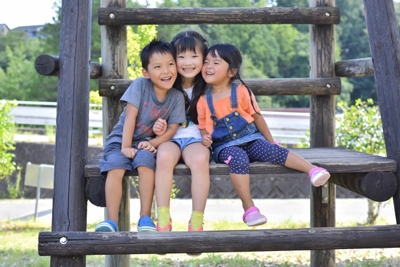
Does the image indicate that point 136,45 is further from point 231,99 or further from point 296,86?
point 231,99

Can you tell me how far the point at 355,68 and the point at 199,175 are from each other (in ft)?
4.73

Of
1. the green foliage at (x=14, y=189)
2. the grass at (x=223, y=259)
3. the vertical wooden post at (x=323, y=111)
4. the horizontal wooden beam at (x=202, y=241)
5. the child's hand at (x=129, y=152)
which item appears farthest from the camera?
the green foliage at (x=14, y=189)

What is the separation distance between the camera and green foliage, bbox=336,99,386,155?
7594 millimetres

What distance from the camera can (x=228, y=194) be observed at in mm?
10148

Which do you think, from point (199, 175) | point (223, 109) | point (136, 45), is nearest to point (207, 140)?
point (223, 109)

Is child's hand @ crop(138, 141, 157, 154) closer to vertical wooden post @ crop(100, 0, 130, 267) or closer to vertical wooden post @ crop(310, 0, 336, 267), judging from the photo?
vertical wooden post @ crop(100, 0, 130, 267)

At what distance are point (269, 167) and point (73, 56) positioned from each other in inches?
41.0

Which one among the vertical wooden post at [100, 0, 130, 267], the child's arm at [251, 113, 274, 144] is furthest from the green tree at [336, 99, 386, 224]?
the child's arm at [251, 113, 274, 144]

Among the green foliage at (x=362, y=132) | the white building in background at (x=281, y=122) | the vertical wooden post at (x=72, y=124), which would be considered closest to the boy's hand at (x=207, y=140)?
the vertical wooden post at (x=72, y=124)

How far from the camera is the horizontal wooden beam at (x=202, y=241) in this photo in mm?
2594

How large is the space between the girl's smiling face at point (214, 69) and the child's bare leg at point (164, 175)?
1.71ft

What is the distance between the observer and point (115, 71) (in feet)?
12.8

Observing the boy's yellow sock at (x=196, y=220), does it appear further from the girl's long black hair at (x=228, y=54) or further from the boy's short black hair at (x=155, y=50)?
the boy's short black hair at (x=155, y=50)

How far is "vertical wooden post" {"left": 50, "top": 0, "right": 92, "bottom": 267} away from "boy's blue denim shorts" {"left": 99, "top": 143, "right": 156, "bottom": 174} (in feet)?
0.36
